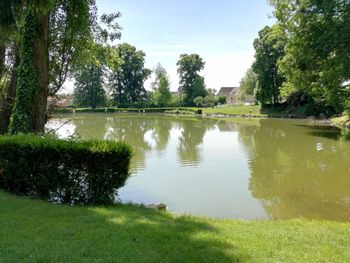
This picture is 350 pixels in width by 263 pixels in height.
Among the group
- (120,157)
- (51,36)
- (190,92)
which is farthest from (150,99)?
(120,157)

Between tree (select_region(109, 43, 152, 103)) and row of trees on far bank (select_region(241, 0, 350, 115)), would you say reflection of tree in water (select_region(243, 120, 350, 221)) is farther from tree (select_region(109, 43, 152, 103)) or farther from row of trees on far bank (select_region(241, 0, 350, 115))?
tree (select_region(109, 43, 152, 103))

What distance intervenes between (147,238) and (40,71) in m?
6.47

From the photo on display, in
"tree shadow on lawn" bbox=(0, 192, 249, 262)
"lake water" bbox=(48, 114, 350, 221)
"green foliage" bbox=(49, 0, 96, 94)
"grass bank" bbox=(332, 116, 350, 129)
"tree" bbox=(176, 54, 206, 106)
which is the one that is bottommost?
"lake water" bbox=(48, 114, 350, 221)

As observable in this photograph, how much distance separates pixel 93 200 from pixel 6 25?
3.20m

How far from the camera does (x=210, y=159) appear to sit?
1545 cm

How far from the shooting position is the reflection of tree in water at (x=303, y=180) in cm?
861

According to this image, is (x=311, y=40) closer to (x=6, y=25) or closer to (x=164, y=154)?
(x=164, y=154)

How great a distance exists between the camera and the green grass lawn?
379 centimetres

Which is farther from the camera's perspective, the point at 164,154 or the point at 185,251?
the point at 164,154

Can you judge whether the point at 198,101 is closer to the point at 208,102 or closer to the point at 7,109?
the point at 208,102

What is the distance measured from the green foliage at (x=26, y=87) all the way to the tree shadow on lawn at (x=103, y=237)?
3731 mm

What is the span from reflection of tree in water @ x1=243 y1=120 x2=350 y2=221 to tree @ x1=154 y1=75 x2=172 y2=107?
53686 millimetres

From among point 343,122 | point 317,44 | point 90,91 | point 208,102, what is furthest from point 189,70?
point 317,44

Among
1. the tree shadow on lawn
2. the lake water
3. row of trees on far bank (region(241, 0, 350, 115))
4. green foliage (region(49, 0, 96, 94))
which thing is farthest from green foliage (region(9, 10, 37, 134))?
row of trees on far bank (region(241, 0, 350, 115))
